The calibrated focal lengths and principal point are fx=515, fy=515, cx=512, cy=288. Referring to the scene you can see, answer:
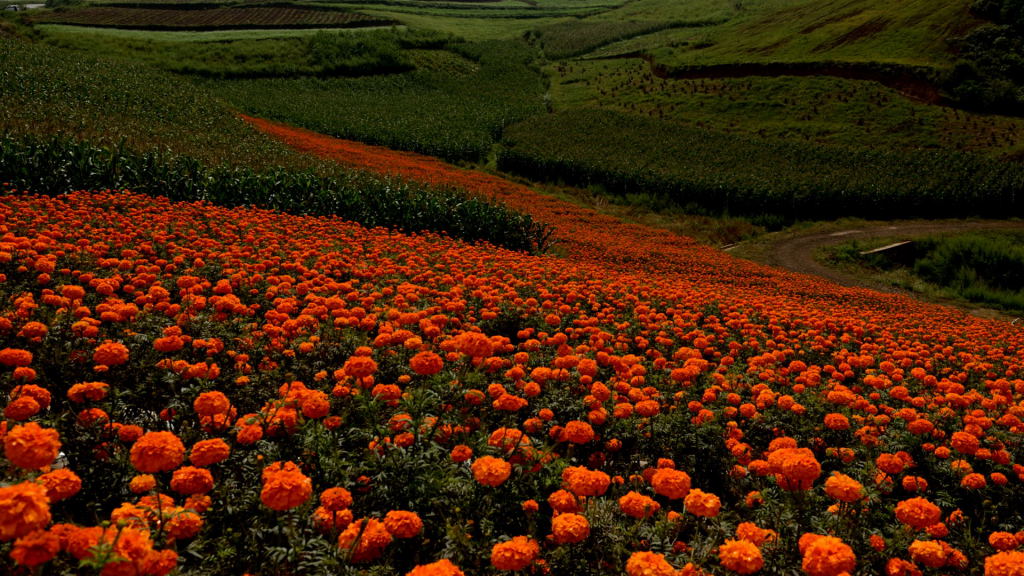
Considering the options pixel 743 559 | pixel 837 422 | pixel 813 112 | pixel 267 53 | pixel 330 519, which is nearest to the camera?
pixel 743 559

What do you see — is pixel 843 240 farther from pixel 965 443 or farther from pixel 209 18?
pixel 209 18

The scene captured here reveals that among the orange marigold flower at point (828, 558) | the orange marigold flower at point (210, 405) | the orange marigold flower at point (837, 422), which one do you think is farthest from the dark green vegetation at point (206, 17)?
the orange marigold flower at point (828, 558)

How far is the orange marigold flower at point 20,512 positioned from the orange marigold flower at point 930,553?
4014mm

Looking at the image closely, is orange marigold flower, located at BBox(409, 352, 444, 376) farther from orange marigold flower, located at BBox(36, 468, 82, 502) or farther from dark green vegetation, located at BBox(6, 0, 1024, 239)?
dark green vegetation, located at BBox(6, 0, 1024, 239)

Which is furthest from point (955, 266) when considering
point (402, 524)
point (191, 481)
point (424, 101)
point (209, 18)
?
point (209, 18)

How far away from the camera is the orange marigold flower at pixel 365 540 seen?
2416 mm

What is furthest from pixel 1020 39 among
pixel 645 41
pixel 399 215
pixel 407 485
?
pixel 407 485

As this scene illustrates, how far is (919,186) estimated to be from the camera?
36000 millimetres

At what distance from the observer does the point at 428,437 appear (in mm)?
3342

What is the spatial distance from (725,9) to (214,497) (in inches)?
5984

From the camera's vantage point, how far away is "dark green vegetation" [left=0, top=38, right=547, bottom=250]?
40.9ft

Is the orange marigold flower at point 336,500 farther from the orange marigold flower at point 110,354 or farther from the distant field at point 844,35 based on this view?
the distant field at point 844,35

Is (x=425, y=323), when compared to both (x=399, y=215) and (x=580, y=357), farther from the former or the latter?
(x=399, y=215)

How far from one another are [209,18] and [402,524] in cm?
12381
